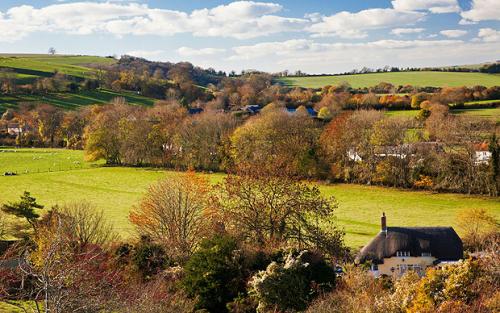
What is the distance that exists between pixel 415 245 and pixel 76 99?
11035cm

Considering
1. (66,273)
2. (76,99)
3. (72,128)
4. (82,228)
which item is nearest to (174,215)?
(82,228)

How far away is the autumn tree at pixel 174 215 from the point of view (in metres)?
33.2

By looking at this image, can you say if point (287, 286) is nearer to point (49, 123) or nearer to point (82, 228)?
point (82, 228)

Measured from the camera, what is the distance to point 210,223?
108 feet

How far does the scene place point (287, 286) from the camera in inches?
947

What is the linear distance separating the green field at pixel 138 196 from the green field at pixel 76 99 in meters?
40.9

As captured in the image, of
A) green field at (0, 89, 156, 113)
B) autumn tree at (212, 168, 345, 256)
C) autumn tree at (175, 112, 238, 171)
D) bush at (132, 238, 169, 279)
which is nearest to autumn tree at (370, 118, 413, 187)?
autumn tree at (175, 112, 238, 171)

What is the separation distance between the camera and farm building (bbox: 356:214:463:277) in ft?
113

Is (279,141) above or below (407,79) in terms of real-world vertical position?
below

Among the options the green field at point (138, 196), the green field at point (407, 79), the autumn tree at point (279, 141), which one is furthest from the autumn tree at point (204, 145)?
the green field at point (407, 79)

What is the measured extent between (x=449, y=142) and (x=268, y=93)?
7558 cm

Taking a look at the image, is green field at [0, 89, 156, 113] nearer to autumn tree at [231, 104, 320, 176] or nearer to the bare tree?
autumn tree at [231, 104, 320, 176]

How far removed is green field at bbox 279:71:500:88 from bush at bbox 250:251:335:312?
96.8 metres

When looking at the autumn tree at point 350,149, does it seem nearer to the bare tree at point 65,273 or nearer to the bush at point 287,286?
the bare tree at point 65,273
